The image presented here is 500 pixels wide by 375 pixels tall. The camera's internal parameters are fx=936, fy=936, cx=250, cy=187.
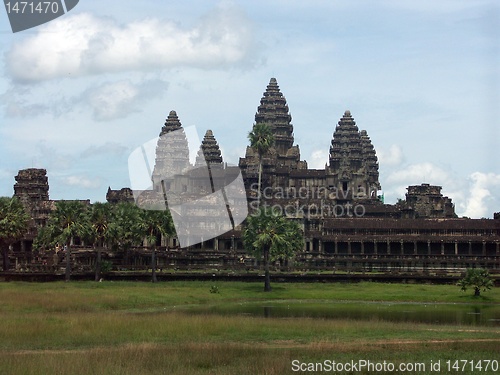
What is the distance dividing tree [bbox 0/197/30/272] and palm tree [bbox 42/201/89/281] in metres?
4.83

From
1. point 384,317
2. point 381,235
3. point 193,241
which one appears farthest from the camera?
point 193,241

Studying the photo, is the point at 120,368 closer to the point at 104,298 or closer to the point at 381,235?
the point at 104,298

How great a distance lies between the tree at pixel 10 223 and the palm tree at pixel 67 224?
483cm

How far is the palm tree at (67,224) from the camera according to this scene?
11464 centimetres

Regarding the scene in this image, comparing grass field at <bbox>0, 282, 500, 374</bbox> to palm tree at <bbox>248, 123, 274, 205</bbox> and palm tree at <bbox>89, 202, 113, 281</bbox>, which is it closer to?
palm tree at <bbox>89, 202, 113, 281</bbox>

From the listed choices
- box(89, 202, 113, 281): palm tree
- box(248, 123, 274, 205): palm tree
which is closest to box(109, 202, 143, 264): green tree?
box(89, 202, 113, 281): palm tree

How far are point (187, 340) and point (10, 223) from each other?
67.6m

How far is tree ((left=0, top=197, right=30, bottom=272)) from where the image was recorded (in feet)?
388

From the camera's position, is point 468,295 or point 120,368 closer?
point 120,368

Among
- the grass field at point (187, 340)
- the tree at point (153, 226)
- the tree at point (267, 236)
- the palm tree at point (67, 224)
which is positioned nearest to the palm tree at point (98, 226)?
the palm tree at point (67, 224)

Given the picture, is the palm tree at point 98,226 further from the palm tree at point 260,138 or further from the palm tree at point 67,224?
the palm tree at point 260,138

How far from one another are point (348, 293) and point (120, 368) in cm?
6515

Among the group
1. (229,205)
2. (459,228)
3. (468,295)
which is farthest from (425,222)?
(468,295)

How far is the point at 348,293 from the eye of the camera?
106 m
